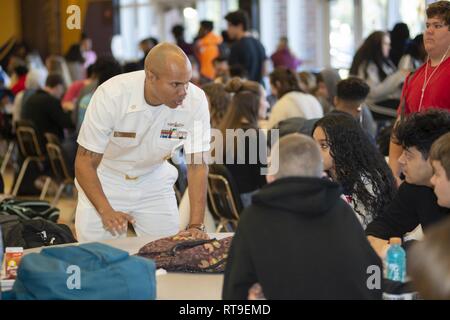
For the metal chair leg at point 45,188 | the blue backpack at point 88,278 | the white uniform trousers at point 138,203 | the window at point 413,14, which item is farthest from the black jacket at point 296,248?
the window at point 413,14

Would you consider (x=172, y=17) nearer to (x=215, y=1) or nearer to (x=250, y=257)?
(x=215, y=1)

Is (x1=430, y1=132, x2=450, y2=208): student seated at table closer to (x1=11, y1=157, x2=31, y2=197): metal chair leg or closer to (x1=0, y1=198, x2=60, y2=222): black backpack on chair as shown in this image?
(x1=0, y1=198, x2=60, y2=222): black backpack on chair

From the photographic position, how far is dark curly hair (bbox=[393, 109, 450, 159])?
3.19 m

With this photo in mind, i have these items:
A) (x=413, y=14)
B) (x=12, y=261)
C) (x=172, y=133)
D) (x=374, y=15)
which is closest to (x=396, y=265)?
(x=12, y=261)

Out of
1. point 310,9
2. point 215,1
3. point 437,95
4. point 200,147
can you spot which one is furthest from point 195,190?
point 215,1

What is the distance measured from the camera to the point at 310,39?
13.9 meters

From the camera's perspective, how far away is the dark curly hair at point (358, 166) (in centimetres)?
356

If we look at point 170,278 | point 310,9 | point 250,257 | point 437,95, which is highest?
point 310,9

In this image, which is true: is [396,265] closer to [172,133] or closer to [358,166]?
→ [358,166]

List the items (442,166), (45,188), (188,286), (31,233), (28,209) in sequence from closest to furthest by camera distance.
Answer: (442,166) → (188,286) → (31,233) → (28,209) → (45,188)

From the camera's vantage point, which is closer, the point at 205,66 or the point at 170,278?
the point at 170,278

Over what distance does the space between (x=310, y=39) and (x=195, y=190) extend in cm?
1040

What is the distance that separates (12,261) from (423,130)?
5.14ft

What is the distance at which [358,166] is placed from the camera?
11.9 feet
